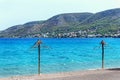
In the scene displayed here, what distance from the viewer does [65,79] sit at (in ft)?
79.7

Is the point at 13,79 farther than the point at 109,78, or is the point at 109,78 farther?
the point at 13,79

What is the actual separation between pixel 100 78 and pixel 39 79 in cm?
381

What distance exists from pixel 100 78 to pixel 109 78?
55 cm

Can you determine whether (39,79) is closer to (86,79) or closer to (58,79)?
(58,79)

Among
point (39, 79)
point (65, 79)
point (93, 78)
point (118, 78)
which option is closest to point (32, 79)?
point (39, 79)

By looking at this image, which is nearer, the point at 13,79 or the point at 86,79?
the point at 86,79

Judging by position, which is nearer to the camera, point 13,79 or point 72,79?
point 72,79

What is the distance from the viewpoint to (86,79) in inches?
950

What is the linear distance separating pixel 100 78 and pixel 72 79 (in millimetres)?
1733

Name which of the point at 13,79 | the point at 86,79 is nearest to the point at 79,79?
the point at 86,79

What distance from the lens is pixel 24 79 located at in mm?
25156

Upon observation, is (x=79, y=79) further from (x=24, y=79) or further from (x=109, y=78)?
(x=24, y=79)

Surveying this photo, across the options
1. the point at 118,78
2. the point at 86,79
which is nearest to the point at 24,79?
the point at 86,79

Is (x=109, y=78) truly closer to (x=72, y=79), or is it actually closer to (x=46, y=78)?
(x=72, y=79)
